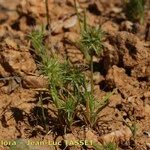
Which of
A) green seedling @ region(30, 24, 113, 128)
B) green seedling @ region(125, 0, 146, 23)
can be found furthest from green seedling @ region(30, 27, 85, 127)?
green seedling @ region(125, 0, 146, 23)

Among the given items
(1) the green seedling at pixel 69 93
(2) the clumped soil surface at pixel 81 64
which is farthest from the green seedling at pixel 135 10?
(1) the green seedling at pixel 69 93

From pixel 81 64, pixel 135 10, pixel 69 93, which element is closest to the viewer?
pixel 69 93

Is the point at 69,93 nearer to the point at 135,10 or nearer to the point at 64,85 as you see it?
the point at 64,85

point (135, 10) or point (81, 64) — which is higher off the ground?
point (135, 10)

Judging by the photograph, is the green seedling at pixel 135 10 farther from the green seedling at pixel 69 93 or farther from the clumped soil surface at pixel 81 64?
the green seedling at pixel 69 93

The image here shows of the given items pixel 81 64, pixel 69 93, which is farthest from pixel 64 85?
pixel 81 64
